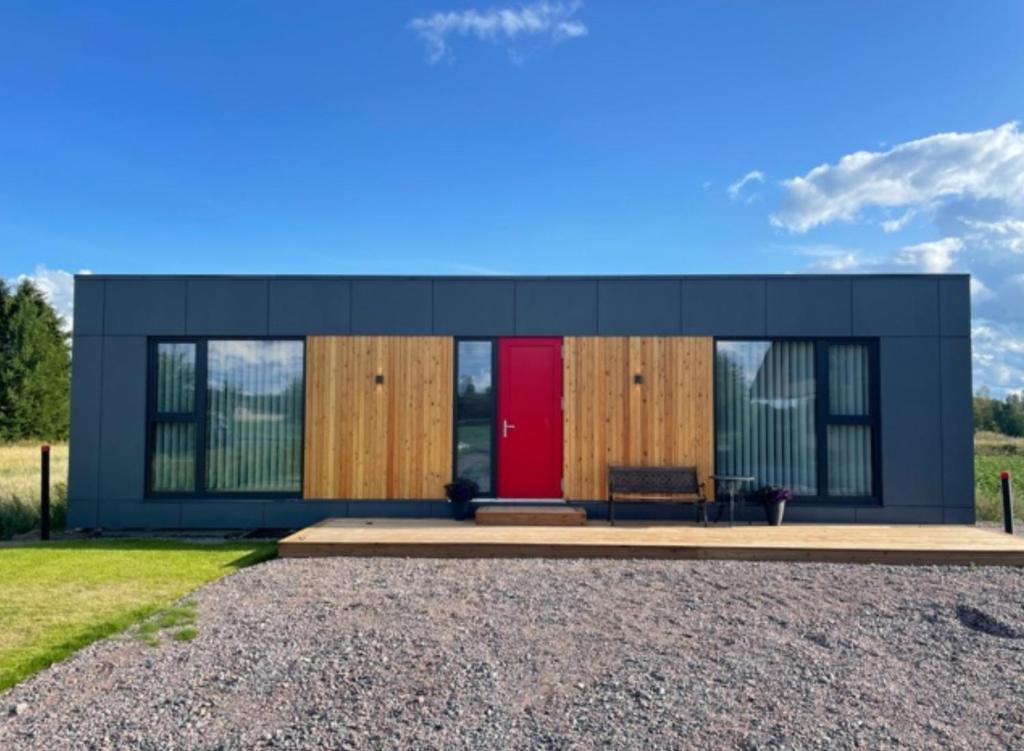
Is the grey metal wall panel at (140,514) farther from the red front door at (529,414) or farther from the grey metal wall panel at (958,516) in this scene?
the grey metal wall panel at (958,516)

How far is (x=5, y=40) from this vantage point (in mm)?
8734

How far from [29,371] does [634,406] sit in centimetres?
2583

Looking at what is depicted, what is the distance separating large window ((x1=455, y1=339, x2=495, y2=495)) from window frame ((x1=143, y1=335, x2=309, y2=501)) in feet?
6.18

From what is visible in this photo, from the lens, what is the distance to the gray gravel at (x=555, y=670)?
8.20 feet

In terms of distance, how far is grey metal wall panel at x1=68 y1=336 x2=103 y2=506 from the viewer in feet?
24.2

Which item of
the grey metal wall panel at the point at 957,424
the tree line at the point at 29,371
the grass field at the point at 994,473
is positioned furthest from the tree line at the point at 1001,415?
the tree line at the point at 29,371

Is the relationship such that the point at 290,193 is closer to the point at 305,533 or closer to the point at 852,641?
the point at 305,533

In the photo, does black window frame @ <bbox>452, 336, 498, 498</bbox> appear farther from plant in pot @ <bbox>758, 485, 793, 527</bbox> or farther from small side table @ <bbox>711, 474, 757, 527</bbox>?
plant in pot @ <bbox>758, 485, 793, 527</bbox>

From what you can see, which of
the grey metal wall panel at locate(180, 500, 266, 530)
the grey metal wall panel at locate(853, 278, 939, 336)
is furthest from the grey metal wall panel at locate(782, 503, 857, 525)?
the grey metal wall panel at locate(180, 500, 266, 530)

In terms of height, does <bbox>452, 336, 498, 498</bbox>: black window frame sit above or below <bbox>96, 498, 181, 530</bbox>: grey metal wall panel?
above

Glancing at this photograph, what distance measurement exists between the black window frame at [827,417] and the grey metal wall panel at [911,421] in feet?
0.21

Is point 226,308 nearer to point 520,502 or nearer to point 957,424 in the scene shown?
point 520,502

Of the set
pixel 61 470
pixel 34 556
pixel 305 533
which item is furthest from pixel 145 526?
pixel 61 470

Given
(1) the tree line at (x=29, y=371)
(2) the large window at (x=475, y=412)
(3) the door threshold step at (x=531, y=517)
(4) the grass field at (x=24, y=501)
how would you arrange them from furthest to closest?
1. (1) the tree line at (x=29, y=371)
2. (4) the grass field at (x=24, y=501)
3. (2) the large window at (x=475, y=412)
4. (3) the door threshold step at (x=531, y=517)
